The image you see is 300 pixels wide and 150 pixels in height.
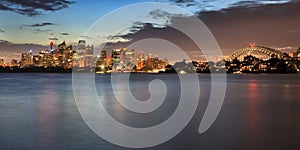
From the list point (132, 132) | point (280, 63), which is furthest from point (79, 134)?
point (280, 63)

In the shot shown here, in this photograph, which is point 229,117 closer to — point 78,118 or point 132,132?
point 132,132

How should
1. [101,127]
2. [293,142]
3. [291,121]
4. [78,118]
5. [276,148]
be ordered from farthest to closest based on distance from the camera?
[78,118], [291,121], [101,127], [293,142], [276,148]

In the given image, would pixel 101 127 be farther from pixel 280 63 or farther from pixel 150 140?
pixel 280 63

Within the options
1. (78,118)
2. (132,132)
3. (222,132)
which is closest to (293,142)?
(222,132)

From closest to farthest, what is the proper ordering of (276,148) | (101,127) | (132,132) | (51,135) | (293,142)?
(276,148), (293,142), (51,135), (132,132), (101,127)

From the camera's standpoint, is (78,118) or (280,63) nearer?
(78,118)

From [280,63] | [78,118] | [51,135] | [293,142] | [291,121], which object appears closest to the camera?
[293,142]

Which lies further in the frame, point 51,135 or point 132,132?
point 132,132

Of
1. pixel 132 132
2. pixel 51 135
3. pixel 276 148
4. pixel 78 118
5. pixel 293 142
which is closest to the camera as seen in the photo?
pixel 276 148
